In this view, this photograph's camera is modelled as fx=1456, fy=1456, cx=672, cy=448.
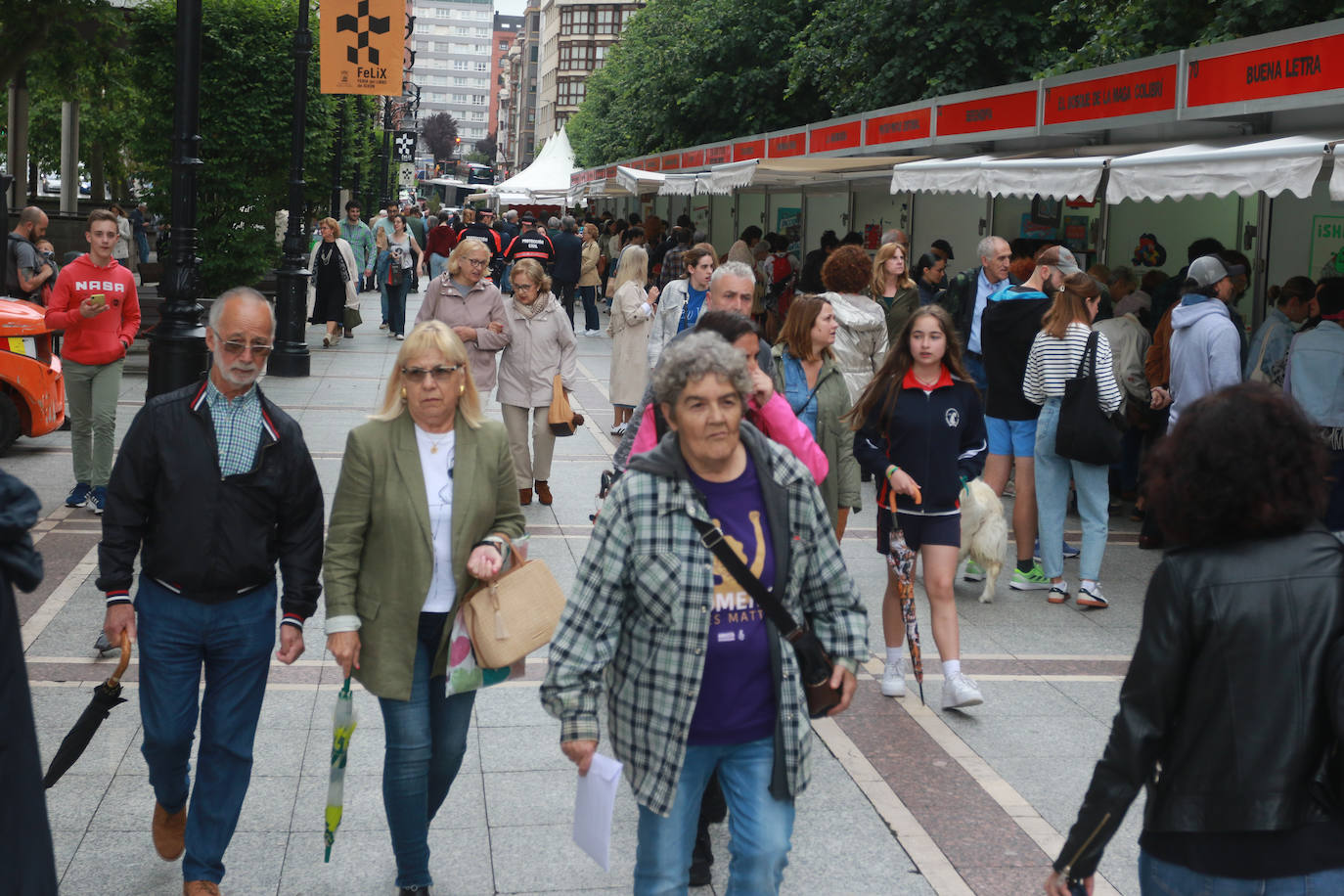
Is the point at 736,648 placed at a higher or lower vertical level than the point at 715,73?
lower

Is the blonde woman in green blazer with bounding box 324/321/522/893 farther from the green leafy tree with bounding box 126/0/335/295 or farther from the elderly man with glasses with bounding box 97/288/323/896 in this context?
the green leafy tree with bounding box 126/0/335/295

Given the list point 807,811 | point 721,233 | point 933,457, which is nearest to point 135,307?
point 933,457

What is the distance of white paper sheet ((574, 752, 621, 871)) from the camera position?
316 centimetres

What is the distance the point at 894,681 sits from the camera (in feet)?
20.7

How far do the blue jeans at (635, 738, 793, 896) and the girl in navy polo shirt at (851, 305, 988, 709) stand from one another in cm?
285

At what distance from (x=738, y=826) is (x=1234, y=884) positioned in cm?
112

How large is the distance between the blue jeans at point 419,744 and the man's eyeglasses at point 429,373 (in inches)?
25.8

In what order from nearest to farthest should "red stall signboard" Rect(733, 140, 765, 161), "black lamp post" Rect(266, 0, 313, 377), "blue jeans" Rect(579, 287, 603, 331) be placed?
1. "black lamp post" Rect(266, 0, 313, 377)
2. "red stall signboard" Rect(733, 140, 765, 161)
3. "blue jeans" Rect(579, 287, 603, 331)

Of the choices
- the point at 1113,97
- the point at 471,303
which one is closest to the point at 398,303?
the point at 471,303

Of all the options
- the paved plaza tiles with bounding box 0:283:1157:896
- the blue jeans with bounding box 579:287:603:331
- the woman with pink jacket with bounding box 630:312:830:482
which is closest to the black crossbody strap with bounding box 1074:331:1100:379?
the paved plaza tiles with bounding box 0:283:1157:896

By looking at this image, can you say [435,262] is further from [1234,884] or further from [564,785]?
[1234,884]

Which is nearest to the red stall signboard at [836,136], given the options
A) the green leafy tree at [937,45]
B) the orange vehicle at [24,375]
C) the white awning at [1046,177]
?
the green leafy tree at [937,45]

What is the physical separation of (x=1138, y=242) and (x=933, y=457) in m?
7.06

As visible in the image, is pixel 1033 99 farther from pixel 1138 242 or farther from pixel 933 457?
pixel 933 457
